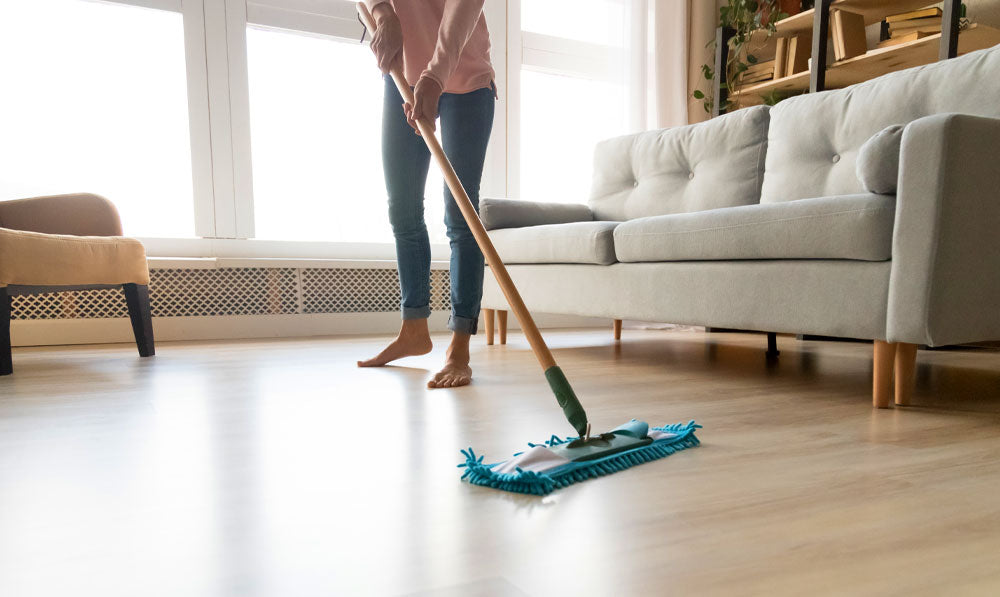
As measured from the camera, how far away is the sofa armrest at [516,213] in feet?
8.12

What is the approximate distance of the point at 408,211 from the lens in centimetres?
172

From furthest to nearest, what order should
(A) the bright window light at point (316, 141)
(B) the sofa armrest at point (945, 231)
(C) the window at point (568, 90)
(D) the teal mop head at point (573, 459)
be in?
(C) the window at point (568, 90) → (A) the bright window light at point (316, 141) → (B) the sofa armrest at point (945, 231) → (D) the teal mop head at point (573, 459)

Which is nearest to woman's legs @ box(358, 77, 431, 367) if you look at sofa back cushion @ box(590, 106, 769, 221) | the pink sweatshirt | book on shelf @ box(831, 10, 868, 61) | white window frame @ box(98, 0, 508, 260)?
the pink sweatshirt

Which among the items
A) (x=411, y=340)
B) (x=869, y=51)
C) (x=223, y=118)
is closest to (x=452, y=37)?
(x=411, y=340)

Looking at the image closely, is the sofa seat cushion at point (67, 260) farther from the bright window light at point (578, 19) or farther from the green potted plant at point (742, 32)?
the green potted plant at point (742, 32)

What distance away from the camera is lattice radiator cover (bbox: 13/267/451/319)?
8.64 ft

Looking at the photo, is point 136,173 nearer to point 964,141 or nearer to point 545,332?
point 545,332

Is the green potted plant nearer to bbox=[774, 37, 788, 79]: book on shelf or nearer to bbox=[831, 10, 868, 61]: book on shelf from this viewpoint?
bbox=[774, 37, 788, 79]: book on shelf

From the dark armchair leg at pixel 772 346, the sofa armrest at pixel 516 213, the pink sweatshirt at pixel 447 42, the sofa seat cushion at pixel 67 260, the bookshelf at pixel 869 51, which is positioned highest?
the bookshelf at pixel 869 51

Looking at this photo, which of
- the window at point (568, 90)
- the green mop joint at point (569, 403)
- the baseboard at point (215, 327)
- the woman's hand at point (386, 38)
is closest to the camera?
the green mop joint at point (569, 403)

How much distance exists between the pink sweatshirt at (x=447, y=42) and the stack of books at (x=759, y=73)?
2419 millimetres

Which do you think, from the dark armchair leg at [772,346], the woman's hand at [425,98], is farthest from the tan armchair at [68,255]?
the dark armchair leg at [772,346]

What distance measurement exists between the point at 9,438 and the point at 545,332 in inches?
97.6

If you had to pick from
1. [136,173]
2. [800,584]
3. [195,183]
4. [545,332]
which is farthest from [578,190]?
[800,584]
